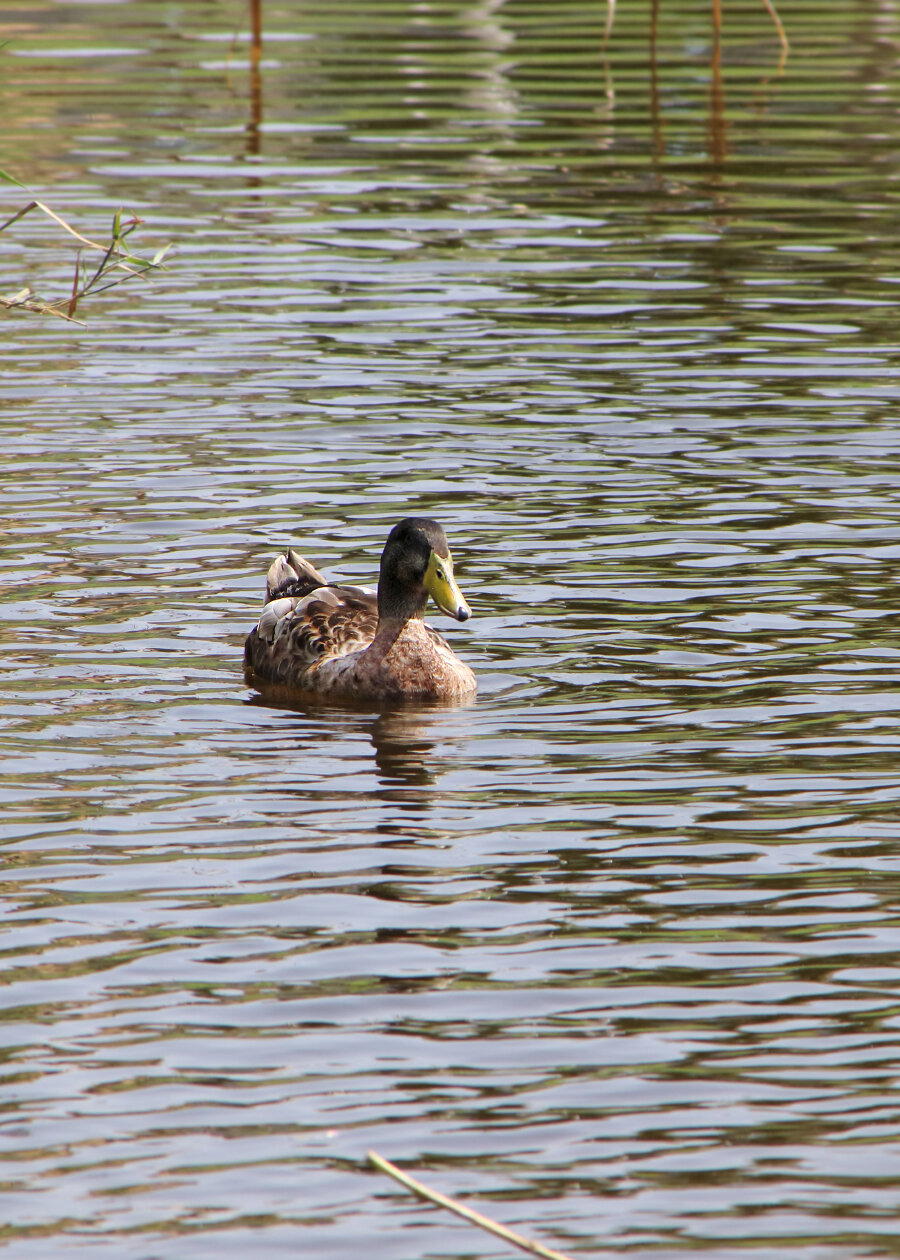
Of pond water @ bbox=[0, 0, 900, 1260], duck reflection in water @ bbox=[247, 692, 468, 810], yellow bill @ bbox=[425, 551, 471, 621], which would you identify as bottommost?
duck reflection in water @ bbox=[247, 692, 468, 810]

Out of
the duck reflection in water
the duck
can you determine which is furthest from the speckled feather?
the duck reflection in water

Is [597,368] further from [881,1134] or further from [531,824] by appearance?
[881,1134]

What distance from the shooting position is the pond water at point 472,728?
601 cm

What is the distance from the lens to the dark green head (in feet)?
33.8

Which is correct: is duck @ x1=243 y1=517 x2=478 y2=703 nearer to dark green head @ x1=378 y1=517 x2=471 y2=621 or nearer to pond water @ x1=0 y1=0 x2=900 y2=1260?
dark green head @ x1=378 y1=517 x2=471 y2=621

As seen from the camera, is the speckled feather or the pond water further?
the speckled feather

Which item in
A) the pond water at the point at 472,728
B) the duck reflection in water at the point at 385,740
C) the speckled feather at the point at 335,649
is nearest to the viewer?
the pond water at the point at 472,728

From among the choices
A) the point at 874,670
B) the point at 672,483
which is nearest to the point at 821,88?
the point at 672,483

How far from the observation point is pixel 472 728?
981cm

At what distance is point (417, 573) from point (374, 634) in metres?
0.55

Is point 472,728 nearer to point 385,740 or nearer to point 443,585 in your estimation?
point 385,740

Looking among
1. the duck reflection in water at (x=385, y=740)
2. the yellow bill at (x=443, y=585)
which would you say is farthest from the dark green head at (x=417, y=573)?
the duck reflection in water at (x=385, y=740)

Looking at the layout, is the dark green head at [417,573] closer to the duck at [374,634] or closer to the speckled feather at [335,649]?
the duck at [374,634]

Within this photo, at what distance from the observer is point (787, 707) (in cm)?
975
